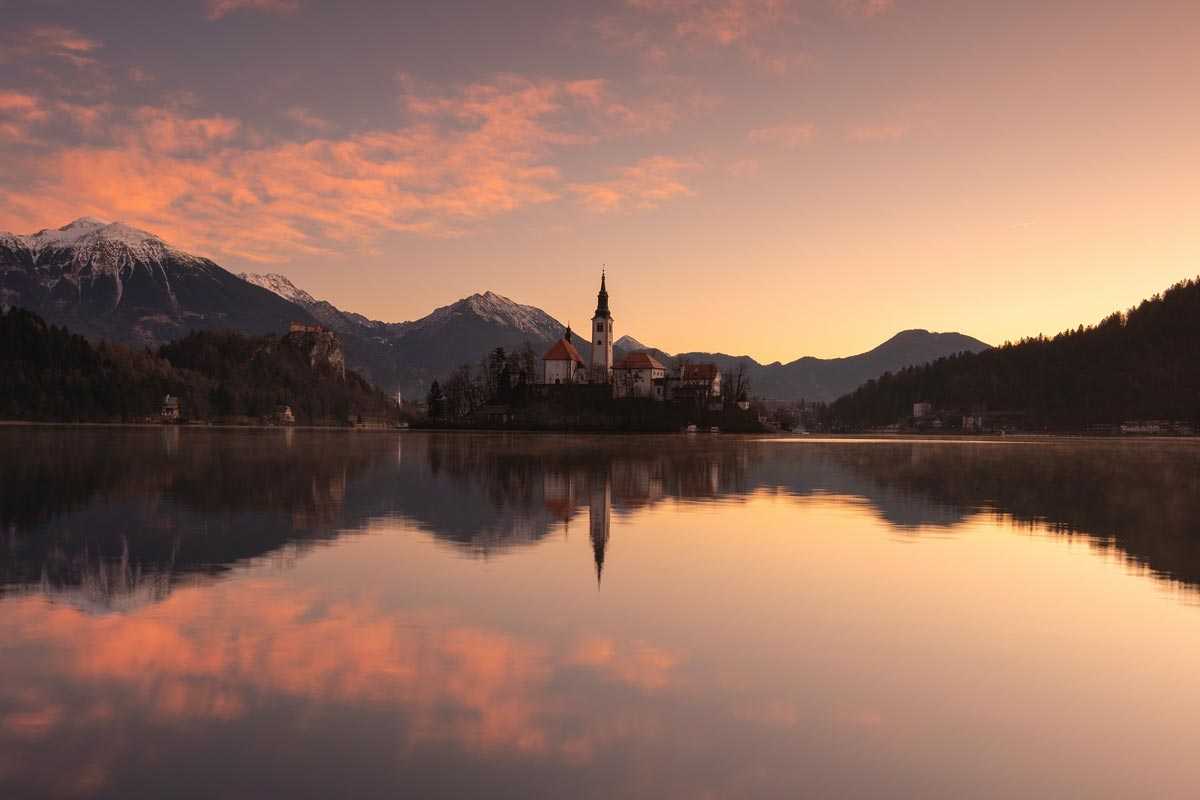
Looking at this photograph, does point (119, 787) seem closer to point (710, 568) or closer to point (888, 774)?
point (888, 774)

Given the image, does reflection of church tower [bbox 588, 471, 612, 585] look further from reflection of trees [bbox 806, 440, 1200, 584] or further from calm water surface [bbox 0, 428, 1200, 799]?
reflection of trees [bbox 806, 440, 1200, 584]

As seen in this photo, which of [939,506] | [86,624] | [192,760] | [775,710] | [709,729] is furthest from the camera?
[939,506]

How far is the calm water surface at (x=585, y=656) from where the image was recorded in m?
10.0

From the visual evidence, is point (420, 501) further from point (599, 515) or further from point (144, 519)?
point (144, 519)

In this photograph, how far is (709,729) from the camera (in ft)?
37.2

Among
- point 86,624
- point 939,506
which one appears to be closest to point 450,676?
point 86,624

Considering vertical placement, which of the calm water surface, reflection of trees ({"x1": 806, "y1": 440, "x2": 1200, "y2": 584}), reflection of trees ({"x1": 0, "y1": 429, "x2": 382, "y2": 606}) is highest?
reflection of trees ({"x1": 0, "y1": 429, "x2": 382, "y2": 606})

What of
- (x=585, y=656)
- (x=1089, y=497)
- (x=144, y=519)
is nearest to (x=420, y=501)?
(x=144, y=519)

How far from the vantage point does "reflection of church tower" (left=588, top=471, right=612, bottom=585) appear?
25750 millimetres

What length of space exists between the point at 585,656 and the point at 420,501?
26.2 metres

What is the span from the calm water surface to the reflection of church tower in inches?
14.6

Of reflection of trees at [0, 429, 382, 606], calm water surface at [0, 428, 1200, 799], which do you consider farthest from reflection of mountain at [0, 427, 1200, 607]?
calm water surface at [0, 428, 1200, 799]

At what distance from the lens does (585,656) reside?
48.1 ft

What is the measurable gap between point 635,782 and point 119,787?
218 inches
